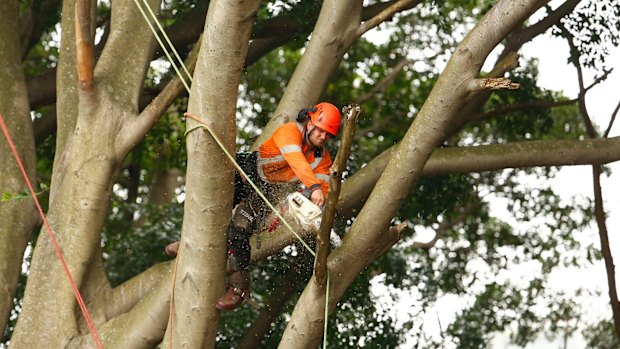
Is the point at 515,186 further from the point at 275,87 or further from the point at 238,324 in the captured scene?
the point at 238,324

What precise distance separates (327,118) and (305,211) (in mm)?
535

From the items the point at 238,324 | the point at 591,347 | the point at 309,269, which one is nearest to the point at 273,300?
the point at 309,269

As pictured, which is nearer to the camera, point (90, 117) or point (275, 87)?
point (90, 117)

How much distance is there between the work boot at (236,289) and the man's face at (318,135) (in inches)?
36.6

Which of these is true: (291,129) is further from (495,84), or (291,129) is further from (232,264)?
(495,84)

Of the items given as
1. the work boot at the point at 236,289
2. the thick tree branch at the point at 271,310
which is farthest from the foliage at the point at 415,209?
the work boot at the point at 236,289

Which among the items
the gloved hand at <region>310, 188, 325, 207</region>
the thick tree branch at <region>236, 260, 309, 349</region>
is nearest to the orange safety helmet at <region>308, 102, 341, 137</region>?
the gloved hand at <region>310, 188, 325, 207</region>

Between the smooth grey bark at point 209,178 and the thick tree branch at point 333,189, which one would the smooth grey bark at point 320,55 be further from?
the thick tree branch at point 333,189

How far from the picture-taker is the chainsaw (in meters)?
5.26

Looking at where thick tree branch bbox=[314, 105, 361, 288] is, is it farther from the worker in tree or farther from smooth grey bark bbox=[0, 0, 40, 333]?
smooth grey bark bbox=[0, 0, 40, 333]

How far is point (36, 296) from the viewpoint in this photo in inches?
262

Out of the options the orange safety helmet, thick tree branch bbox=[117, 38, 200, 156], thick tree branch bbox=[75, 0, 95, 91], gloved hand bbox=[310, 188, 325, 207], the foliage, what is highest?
thick tree branch bbox=[75, 0, 95, 91]

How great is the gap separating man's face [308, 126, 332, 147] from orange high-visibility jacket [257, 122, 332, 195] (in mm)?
63

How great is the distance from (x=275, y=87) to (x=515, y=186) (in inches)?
114
